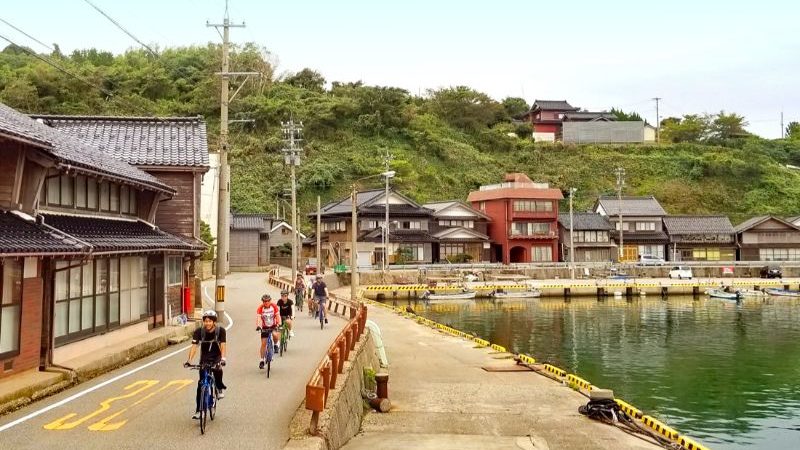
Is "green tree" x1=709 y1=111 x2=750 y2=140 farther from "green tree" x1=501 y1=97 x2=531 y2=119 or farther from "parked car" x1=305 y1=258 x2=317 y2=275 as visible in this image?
"parked car" x1=305 y1=258 x2=317 y2=275

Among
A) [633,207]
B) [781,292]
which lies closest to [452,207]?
[633,207]

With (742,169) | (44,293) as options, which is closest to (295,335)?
(44,293)

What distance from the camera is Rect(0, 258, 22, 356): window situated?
506 inches

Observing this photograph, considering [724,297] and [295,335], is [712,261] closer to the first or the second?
[724,297]

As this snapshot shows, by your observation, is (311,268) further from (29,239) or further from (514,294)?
(29,239)

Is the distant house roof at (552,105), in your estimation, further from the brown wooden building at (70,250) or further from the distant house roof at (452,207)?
the brown wooden building at (70,250)

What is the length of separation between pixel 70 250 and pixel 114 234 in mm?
5209

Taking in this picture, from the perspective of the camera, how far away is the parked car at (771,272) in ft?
227

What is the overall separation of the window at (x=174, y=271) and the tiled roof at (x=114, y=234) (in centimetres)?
102

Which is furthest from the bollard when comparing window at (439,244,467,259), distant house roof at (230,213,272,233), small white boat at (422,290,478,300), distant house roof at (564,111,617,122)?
distant house roof at (564,111,617,122)

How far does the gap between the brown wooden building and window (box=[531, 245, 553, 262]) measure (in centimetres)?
5788

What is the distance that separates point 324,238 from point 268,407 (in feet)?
210

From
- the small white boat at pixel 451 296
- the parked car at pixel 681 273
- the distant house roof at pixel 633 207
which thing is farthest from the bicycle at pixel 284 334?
the distant house roof at pixel 633 207

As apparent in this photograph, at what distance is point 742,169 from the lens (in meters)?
105
